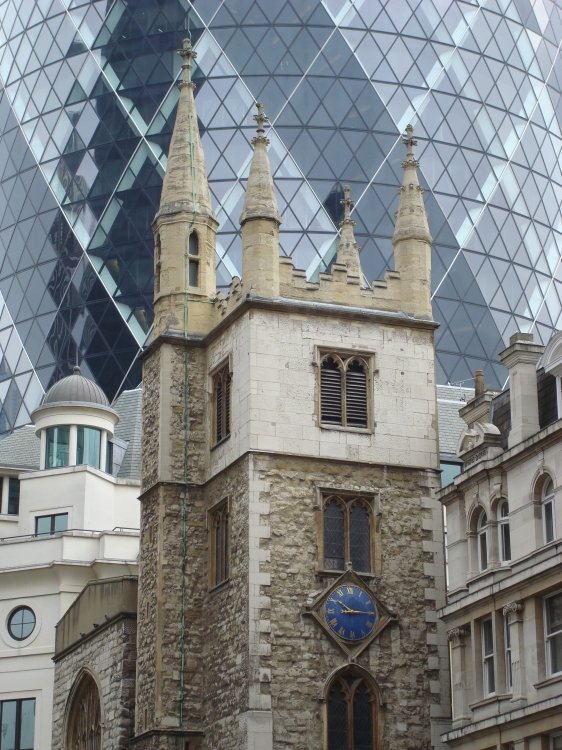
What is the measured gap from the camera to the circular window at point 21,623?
55.2 m

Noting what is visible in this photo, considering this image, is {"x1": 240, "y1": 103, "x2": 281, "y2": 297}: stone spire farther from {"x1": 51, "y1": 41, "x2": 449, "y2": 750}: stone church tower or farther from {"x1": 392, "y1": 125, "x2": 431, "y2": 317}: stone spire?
{"x1": 392, "y1": 125, "x2": 431, "y2": 317}: stone spire

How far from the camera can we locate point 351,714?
39438mm

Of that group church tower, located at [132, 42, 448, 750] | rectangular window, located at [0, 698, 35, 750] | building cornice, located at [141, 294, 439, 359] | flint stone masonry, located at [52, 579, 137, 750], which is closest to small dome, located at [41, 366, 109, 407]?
rectangular window, located at [0, 698, 35, 750]

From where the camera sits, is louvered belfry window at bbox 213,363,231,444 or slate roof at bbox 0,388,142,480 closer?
louvered belfry window at bbox 213,363,231,444

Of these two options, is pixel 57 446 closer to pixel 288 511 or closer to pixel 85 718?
pixel 85 718

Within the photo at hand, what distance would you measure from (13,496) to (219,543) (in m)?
21.3

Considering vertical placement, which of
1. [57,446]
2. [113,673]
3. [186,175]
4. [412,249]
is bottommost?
[113,673]

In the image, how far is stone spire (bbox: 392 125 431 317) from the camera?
43594 mm

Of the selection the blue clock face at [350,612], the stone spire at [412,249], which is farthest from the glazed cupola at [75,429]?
the blue clock face at [350,612]

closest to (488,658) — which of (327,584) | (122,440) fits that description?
(327,584)

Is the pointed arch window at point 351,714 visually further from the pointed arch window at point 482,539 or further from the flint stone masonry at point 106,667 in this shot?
the flint stone masonry at point 106,667

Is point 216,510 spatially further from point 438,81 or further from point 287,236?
point 438,81

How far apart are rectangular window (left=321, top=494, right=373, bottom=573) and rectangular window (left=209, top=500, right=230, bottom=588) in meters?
2.09

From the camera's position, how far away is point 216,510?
41.6 meters
